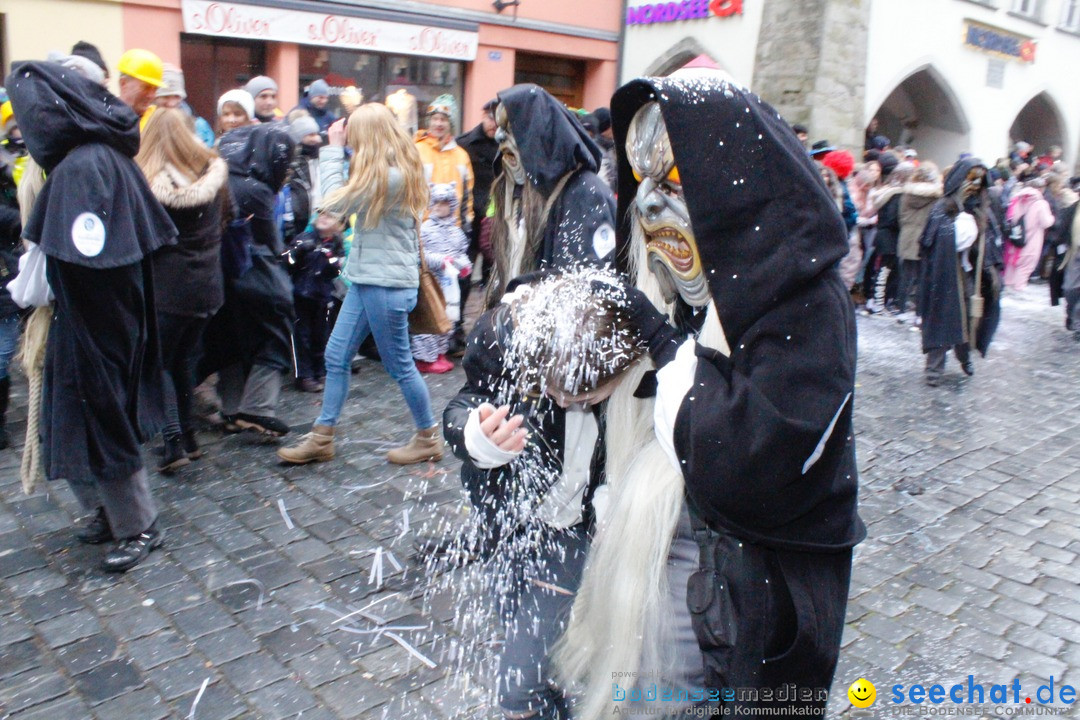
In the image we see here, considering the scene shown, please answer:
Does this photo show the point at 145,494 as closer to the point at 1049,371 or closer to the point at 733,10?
the point at 1049,371

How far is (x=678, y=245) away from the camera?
5.75 feet

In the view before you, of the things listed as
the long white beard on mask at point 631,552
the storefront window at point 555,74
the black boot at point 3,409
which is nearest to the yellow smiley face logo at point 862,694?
the long white beard on mask at point 631,552

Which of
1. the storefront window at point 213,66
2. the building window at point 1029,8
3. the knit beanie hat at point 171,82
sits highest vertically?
the building window at point 1029,8

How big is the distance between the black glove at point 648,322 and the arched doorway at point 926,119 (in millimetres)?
17892

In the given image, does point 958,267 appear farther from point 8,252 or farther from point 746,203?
point 8,252

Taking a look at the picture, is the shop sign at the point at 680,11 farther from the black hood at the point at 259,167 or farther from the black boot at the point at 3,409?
the black boot at the point at 3,409

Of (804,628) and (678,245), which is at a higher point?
(678,245)

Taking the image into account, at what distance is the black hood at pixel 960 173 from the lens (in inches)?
288

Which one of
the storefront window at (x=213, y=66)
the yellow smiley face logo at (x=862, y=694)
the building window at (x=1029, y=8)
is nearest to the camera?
the yellow smiley face logo at (x=862, y=694)

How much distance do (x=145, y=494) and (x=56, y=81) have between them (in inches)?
66.1

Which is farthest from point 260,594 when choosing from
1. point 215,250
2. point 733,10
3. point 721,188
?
point 733,10

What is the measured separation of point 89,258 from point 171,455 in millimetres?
1513

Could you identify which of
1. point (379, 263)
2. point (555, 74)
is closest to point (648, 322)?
point (379, 263)

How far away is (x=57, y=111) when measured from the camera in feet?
10.9
